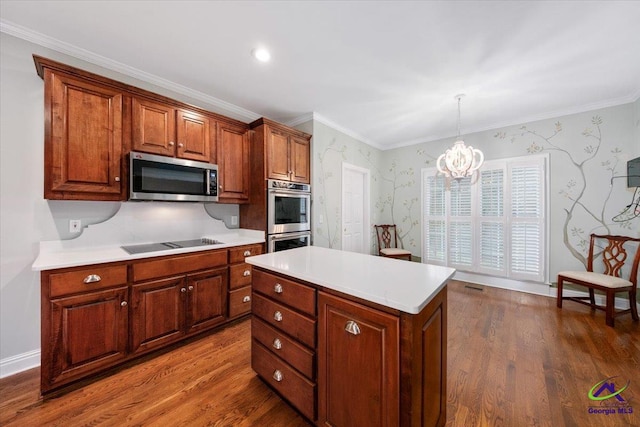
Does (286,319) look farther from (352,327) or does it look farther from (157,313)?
(157,313)

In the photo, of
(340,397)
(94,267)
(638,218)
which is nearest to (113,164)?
(94,267)

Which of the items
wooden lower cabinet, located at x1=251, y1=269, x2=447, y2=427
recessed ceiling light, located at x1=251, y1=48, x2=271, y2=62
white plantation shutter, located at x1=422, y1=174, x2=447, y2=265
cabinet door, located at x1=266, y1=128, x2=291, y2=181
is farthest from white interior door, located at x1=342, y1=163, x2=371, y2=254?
wooden lower cabinet, located at x1=251, y1=269, x2=447, y2=427

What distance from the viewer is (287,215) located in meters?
3.01

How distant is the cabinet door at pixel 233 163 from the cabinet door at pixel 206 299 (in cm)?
91

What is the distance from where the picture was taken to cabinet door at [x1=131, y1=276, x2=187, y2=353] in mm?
1886

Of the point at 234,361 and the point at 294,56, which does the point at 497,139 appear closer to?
the point at 294,56

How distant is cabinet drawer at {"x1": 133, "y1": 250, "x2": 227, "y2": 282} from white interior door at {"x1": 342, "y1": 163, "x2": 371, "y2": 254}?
2190 millimetres

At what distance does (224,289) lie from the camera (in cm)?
244

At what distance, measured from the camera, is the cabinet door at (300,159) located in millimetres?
3131

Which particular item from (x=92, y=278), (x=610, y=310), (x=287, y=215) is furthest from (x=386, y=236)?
(x=92, y=278)

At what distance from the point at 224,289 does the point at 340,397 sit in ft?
5.63

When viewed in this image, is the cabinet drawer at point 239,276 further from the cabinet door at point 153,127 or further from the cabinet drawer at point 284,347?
the cabinet door at point 153,127

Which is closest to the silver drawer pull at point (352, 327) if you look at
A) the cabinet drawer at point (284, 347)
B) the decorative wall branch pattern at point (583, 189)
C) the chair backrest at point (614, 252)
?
the cabinet drawer at point (284, 347)

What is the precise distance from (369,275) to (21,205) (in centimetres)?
270
